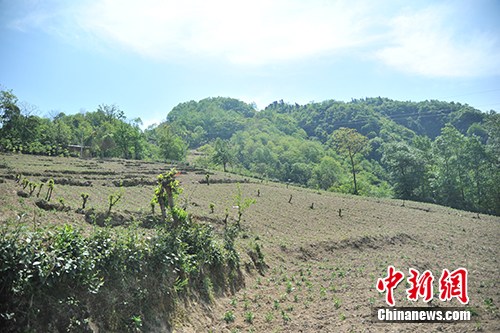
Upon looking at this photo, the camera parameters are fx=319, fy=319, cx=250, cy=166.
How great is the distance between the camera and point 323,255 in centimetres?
→ 1952

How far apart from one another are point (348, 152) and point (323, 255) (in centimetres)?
5125

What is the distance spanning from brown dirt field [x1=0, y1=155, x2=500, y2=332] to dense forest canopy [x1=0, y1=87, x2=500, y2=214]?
2819 centimetres

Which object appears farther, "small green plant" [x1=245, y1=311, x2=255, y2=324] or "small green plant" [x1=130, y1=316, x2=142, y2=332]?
"small green plant" [x1=245, y1=311, x2=255, y2=324]

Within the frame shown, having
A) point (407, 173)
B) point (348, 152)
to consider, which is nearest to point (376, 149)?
point (407, 173)

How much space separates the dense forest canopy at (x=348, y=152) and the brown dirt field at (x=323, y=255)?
28190mm

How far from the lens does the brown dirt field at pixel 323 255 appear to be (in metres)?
10.7

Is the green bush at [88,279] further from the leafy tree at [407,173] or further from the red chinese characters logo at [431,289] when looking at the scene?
the leafy tree at [407,173]

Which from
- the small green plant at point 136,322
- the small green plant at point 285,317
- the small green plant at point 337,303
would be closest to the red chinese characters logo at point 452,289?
the small green plant at point 337,303

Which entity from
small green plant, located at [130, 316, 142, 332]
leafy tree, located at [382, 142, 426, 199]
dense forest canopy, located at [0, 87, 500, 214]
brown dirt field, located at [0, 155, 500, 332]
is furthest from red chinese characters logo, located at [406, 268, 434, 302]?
leafy tree, located at [382, 142, 426, 199]

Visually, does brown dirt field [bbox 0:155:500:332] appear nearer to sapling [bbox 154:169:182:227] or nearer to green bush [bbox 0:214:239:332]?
green bush [bbox 0:214:239:332]

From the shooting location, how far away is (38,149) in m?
58.4

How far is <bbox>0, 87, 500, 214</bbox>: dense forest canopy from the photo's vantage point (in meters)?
60.0

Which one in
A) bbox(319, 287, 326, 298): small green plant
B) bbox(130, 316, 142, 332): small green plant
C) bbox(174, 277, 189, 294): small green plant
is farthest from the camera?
bbox(319, 287, 326, 298): small green plant

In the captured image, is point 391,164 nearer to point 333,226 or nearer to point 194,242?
point 333,226
